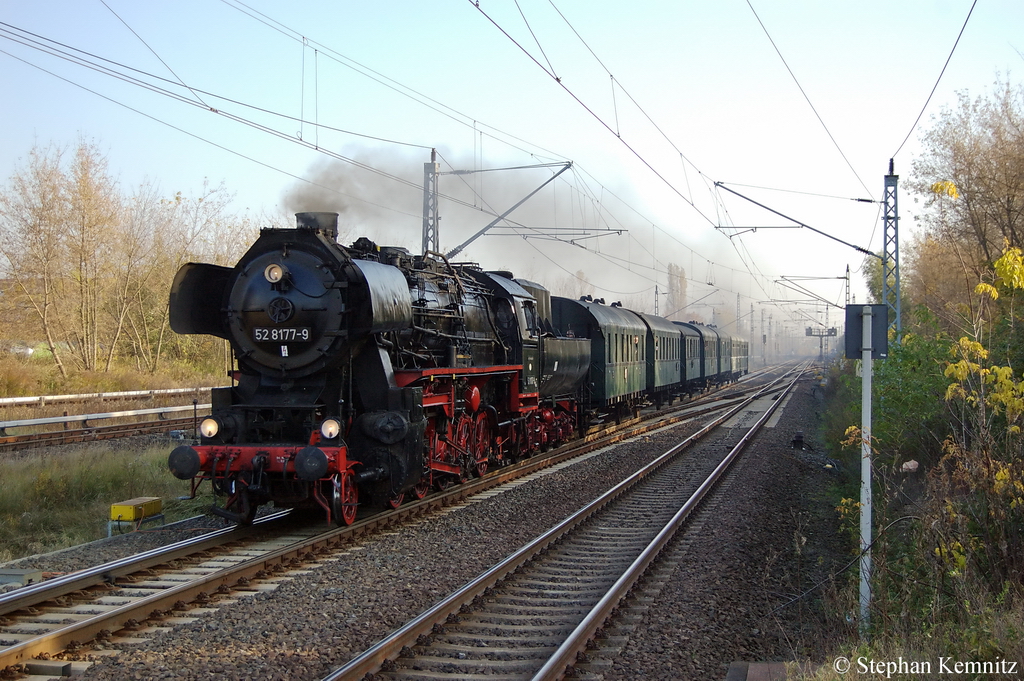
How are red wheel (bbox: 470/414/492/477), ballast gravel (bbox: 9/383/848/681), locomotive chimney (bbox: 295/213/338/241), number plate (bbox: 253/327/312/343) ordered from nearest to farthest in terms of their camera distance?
ballast gravel (bbox: 9/383/848/681) → number plate (bbox: 253/327/312/343) → locomotive chimney (bbox: 295/213/338/241) → red wheel (bbox: 470/414/492/477)

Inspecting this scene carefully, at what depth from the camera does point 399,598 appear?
21.5ft

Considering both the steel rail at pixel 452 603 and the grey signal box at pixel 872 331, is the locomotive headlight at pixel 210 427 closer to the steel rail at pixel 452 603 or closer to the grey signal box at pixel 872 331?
the steel rail at pixel 452 603

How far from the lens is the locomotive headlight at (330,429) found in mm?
8492

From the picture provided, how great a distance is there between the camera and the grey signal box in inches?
248

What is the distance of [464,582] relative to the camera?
7.04 metres

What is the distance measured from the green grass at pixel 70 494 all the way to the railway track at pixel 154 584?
111 inches

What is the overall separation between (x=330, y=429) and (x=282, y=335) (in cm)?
139

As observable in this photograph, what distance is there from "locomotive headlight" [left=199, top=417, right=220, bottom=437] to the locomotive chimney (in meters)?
2.58

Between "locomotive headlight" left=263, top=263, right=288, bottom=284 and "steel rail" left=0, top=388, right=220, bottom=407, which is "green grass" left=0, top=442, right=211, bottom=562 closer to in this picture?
"locomotive headlight" left=263, top=263, right=288, bottom=284

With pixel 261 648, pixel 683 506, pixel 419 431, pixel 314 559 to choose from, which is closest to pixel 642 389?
pixel 683 506

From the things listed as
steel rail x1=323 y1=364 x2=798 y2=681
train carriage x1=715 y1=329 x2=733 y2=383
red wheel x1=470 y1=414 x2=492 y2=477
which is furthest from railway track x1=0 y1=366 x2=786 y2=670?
train carriage x1=715 y1=329 x2=733 y2=383

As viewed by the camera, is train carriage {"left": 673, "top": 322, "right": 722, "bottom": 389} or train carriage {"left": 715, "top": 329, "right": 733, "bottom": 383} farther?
train carriage {"left": 715, "top": 329, "right": 733, "bottom": 383}

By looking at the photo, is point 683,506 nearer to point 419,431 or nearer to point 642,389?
point 419,431

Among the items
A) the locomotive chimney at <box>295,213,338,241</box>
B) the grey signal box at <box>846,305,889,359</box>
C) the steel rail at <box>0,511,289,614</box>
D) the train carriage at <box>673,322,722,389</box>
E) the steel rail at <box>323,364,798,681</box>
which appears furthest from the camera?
the train carriage at <box>673,322,722,389</box>
